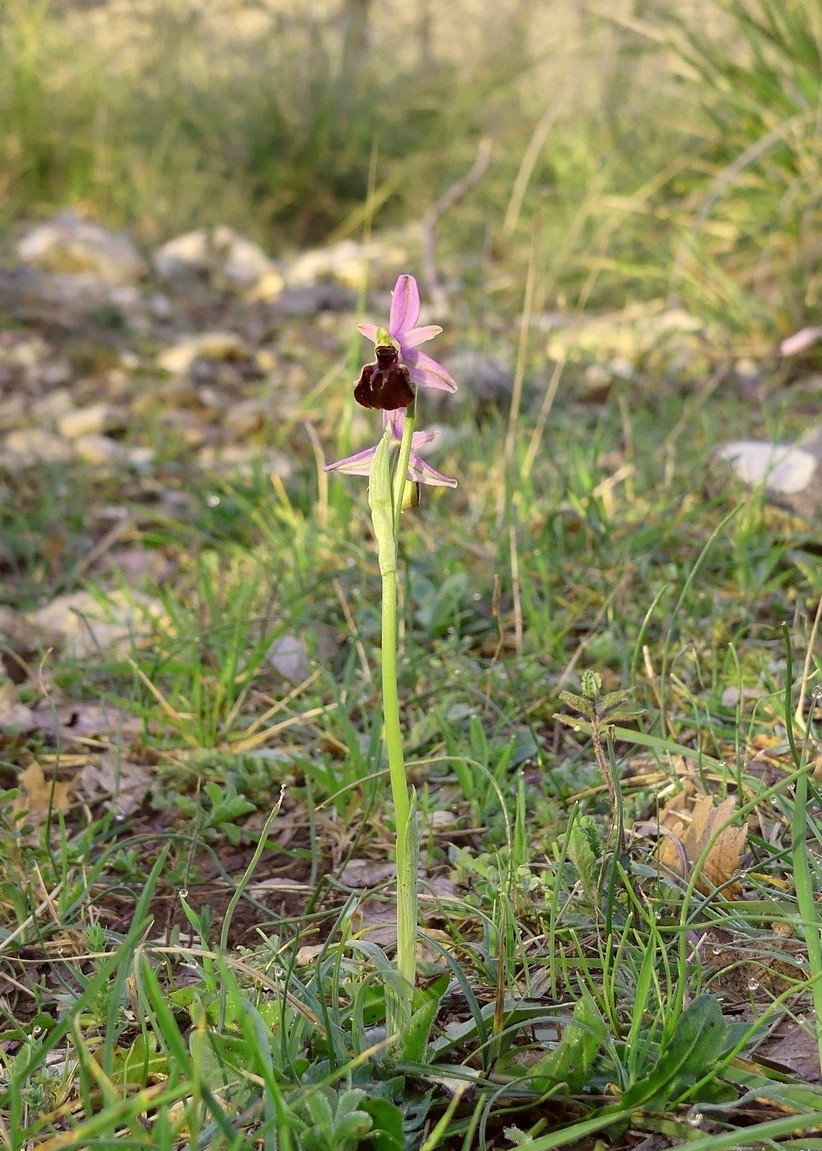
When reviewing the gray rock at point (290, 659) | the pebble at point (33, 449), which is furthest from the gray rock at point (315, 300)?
the gray rock at point (290, 659)

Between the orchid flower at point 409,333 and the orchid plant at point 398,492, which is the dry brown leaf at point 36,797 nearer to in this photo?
the orchid plant at point 398,492

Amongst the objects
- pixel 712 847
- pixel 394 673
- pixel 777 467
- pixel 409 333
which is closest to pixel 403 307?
pixel 409 333

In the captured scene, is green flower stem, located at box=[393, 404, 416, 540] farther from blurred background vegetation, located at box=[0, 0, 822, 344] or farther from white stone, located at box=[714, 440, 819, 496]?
blurred background vegetation, located at box=[0, 0, 822, 344]

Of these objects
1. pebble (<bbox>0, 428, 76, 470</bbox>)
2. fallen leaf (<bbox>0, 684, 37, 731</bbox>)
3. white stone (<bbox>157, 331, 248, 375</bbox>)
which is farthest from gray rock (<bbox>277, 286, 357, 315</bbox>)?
fallen leaf (<bbox>0, 684, 37, 731</bbox>)

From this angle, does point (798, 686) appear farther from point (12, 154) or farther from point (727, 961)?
point (12, 154)

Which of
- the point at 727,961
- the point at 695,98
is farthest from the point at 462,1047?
the point at 695,98

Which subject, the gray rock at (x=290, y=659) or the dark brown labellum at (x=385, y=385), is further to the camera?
the gray rock at (x=290, y=659)

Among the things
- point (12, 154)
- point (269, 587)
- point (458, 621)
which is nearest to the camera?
point (458, 621)
